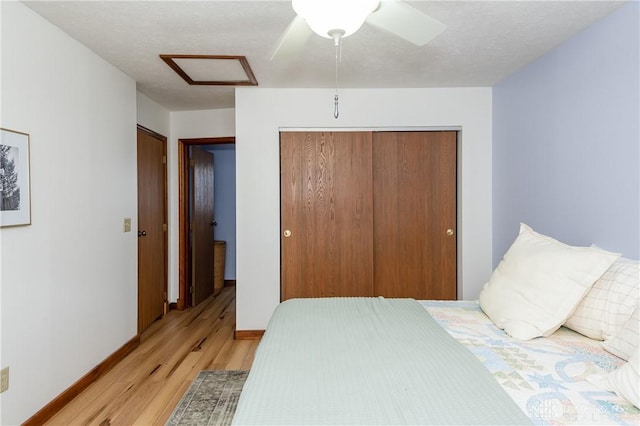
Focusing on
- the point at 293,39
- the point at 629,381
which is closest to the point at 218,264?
the point at 293,39

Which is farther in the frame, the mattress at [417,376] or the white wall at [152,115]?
the white wall at [152,115]

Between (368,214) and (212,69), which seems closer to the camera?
(212,69)

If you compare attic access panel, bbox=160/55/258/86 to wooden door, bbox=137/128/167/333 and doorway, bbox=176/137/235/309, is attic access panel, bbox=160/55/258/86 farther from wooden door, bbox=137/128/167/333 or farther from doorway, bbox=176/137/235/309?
doorway, bbox=176/137/235/309

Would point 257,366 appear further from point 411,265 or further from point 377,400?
point 411,265

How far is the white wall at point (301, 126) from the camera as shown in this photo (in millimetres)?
3314

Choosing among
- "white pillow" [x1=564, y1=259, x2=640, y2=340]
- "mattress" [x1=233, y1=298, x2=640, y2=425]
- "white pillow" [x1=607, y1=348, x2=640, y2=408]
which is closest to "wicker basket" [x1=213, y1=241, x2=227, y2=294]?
"mattress" [x1=233, y1=298, x2=640, y2=425]

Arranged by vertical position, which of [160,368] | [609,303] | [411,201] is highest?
[411,201]

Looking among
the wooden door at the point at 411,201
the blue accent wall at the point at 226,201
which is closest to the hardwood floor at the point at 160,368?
the wooden door at the point at 411,201

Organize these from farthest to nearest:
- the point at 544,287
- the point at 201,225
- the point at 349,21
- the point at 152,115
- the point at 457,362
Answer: the point at 201,225 < the point at 152,115 < the point at 544,287 < the point at 349,21 < the point at 457,362

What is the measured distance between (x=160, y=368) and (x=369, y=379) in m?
2.18

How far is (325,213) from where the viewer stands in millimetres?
3357

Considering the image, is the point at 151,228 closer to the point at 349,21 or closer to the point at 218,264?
the point at 218,264

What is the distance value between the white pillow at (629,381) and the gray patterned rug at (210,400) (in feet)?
5.97

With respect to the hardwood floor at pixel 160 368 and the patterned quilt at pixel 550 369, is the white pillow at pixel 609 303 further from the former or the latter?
the hardwood floor at pixel 160 368
